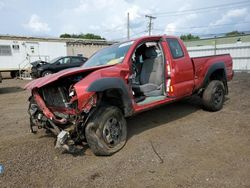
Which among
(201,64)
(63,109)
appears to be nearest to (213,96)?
(201,64)

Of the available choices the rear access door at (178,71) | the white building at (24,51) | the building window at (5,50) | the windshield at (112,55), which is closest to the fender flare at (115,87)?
the windshield at (112,55)

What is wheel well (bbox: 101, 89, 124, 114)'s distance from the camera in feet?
12.6

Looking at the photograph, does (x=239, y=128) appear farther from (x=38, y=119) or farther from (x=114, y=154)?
(x=38, y=119)

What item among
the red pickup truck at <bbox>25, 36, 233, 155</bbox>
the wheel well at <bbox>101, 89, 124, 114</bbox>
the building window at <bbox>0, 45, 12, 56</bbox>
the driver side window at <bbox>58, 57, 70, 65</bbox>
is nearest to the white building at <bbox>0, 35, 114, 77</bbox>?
the building window at <bbox>0, 45, 12, 56</bbox>

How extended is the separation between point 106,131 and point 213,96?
11.5 feet

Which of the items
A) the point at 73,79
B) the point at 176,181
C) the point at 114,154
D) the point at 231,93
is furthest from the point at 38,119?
the point at 231,93

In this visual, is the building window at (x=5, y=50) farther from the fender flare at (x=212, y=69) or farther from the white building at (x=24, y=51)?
the fender flare at (x=212, y=69)

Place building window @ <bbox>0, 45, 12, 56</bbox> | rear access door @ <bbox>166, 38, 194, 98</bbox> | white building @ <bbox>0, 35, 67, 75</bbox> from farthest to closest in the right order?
white building @ <bbox>0, 35, 67, 75</bbox> → building window @ <bbox>0, 45, 12, 56</bbox> → rear access door @ <bbox>166, 38, 194, 98</bbox>

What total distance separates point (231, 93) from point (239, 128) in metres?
4.26

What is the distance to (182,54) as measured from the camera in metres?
5.43

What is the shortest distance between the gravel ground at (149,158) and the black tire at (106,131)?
16cm

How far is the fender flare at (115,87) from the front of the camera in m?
3.46

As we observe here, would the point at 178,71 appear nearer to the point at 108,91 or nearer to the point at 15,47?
the point at 108,91

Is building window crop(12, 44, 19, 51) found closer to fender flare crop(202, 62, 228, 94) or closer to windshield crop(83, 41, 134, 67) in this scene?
windshield crop(83, 41, 134, 67)
